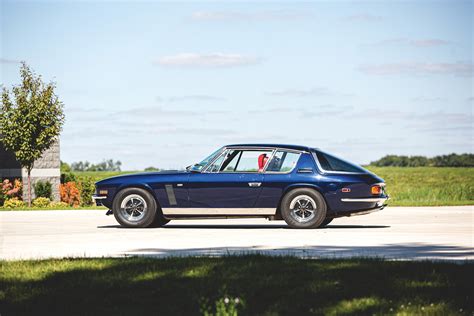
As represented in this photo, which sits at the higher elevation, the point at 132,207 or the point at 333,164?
the point at 333,164

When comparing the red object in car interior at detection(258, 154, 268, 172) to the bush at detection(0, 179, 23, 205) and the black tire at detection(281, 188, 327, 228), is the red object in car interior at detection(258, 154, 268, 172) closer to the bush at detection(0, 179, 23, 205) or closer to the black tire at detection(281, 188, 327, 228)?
the black tire at detection(281, 188, 327, 228)

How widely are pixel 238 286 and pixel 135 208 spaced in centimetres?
787

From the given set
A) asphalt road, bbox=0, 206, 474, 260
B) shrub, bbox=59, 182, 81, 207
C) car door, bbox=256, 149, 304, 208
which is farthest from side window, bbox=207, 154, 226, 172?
shrub, bbox=59, 182, 81, 207

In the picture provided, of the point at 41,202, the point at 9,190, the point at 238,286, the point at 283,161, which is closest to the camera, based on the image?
the point at 238,286

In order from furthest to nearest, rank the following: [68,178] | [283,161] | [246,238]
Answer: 1. [68,178]
2. [283,161]
3. [246,238]

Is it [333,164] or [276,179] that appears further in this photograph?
[333,164]

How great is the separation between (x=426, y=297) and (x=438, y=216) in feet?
36.4

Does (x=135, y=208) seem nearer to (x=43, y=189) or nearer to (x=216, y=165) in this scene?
(x=216, y=165)

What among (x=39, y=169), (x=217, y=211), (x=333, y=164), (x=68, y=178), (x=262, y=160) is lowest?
(x=217, y=211)

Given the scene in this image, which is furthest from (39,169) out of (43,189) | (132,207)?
(132,207)

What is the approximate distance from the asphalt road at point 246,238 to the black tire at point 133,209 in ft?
0.84

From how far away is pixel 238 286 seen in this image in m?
7.64

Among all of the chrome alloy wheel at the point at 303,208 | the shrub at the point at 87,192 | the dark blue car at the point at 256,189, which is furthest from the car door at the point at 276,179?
the shrub at the point at 87,192

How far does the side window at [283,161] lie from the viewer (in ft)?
49.2
